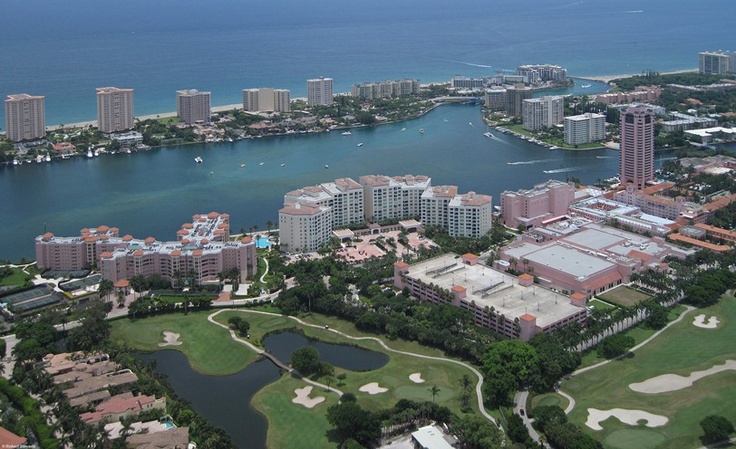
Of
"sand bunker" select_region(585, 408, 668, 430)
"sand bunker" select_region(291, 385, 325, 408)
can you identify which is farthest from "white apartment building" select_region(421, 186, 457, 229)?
"sand bunker" select_region(585, 408, 668, 430)

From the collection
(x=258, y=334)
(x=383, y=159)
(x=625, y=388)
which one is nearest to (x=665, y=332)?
(x=625, y=388)

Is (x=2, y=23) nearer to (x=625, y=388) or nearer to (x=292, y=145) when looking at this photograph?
(x=292, y=145)

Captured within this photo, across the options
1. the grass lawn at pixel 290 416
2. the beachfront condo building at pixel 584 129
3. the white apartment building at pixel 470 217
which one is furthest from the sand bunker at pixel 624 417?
the beachfront condo building at pixel 584 129

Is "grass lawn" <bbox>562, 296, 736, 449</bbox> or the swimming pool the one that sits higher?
the swimming pool

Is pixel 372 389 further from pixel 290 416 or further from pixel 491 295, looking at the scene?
pixel 491 295

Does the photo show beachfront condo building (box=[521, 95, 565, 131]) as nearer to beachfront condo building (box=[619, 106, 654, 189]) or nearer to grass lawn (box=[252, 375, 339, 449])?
beachfront condo building (box=[619, 106, 654, 189])
